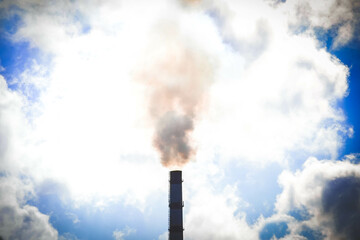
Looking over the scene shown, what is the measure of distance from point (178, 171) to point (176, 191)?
2.64 meters

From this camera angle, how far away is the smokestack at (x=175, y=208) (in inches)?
1149

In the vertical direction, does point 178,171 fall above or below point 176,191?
above

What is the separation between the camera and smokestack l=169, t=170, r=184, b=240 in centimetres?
2919

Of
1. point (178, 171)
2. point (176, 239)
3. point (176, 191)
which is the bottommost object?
point (176, 239)

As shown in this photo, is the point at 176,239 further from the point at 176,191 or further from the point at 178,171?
the point at 178,171

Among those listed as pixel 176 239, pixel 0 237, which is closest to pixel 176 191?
pixel 176 239

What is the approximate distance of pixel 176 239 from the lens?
2891 centimetres

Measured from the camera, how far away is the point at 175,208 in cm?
2988

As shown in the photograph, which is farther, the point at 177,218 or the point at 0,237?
the point at 0,237

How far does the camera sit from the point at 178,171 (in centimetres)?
3216

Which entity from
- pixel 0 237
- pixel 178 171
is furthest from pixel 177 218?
pixel 0 237

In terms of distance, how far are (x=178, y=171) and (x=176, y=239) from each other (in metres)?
8.07

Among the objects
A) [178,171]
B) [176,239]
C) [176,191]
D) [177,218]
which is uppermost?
[178,171]

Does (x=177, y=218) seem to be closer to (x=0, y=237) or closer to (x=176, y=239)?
(x=176, y=239)
